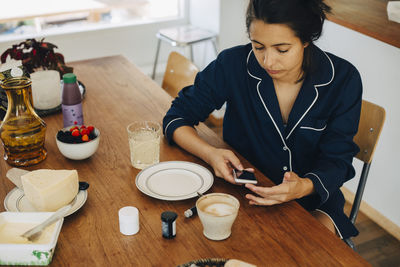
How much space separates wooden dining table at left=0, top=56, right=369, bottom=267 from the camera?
990 millimetres

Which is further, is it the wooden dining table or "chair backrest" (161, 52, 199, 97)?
"chair backrest" (161, 52, 199, 97)

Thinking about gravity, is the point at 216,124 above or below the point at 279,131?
below

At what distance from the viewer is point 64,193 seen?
1.12 metres

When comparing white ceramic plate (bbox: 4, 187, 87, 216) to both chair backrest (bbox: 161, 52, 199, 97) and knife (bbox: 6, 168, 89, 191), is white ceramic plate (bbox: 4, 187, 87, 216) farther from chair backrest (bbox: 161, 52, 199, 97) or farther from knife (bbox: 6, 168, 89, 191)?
chair backrest (bbox: 161, 52, 199, 97)

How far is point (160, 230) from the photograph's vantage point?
107 cm

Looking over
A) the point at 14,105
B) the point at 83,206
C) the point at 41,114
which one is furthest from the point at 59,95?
the point at 83,206

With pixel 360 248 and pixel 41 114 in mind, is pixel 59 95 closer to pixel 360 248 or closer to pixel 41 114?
pixel 41 114

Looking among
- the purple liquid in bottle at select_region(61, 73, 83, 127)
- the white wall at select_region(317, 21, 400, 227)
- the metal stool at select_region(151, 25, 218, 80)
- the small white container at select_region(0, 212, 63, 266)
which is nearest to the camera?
the small white container at select_region(0, 212, 63, 266)

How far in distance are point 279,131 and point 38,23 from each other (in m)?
2.58

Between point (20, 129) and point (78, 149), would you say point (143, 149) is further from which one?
point (20, 129)

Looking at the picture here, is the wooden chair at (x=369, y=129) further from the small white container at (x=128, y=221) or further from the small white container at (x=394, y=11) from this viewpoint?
the small white container at (x=128, y=221)

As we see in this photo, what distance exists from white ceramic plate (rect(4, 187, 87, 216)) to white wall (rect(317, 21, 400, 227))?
1.67 m

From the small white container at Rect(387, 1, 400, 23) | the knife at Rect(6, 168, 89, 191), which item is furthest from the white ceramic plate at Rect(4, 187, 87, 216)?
the small white container at Rect(387, 1, 400, 23)

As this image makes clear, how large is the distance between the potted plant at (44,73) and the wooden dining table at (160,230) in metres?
0.24
